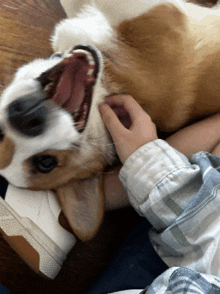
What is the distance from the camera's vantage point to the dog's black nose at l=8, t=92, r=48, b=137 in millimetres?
596

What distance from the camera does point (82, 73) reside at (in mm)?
640

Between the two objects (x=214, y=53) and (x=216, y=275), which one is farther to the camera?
(x=214, y=53)

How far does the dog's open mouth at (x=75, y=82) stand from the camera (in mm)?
618

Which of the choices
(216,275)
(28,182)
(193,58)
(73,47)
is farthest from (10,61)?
(216,275)

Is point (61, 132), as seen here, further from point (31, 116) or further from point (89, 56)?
point (89, 56)

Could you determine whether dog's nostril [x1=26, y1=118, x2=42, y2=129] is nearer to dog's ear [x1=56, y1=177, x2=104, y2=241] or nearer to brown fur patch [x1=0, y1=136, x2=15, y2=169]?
brown fur patch [x1=0, y1=136, x2=15, y2=169]

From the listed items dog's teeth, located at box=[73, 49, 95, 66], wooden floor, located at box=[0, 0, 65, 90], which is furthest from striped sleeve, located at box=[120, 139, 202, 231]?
wooden floor, located at box=[0, 0, 65, 90]

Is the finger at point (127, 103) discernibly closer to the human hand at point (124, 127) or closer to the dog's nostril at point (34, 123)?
the human hand at point (124, 127)

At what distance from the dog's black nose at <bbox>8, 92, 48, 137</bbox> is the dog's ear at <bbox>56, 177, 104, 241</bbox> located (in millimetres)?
158

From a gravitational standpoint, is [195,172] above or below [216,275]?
above

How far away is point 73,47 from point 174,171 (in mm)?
394

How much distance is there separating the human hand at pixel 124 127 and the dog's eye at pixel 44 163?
16 cm

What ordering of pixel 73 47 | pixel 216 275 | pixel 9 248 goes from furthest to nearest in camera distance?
pixel 9 248 < pixel 73 47 < pixel 216 275

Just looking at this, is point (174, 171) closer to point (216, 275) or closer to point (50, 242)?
point (216, 275)
